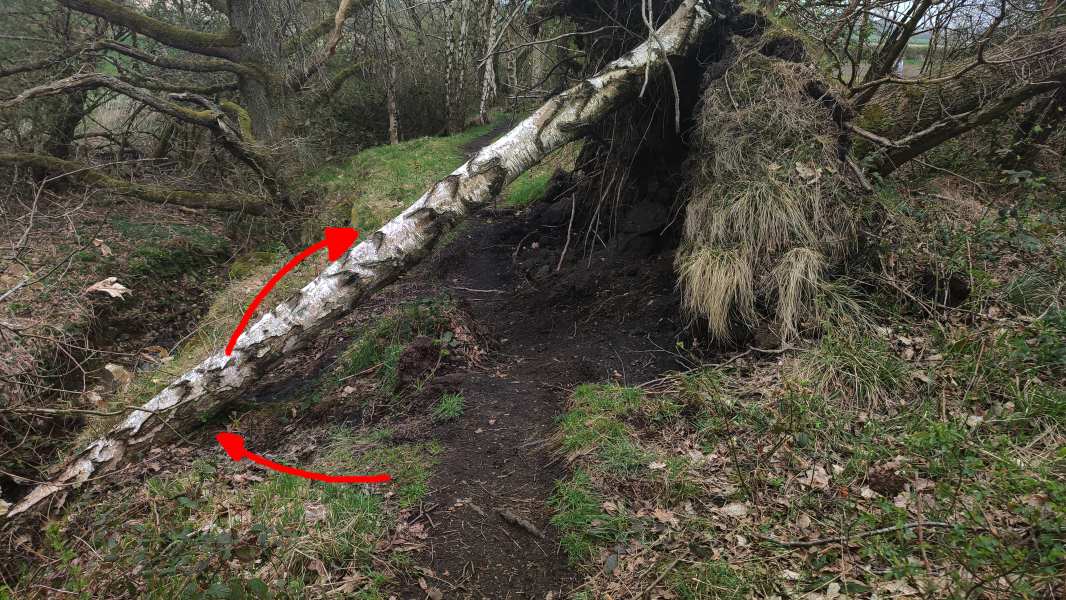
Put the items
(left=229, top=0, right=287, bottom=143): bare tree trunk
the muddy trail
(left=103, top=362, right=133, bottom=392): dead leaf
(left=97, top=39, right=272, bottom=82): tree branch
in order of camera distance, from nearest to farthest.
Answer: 1. the muddy trail
2. (left=103, top=362, right=133, bottom=392): dead leaf
3. (left=97, top=39, right=272, bottom=82): tree branch
4. (left=229, top=0, right=287, bottom=143): bare tree trunk

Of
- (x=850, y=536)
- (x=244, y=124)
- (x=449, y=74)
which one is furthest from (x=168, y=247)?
(x=850, y=536)

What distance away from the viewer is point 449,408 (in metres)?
3.86

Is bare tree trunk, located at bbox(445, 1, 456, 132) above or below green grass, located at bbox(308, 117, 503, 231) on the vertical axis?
above

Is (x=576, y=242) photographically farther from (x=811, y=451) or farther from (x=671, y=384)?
(x=811, y=451)

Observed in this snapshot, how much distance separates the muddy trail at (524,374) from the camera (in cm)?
271

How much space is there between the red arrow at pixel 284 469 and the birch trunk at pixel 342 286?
0.99ft

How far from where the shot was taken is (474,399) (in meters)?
3.97

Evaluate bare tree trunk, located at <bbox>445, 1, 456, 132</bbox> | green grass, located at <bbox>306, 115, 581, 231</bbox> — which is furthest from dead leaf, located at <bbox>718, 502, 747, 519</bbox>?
bare tree trunk, located at <bbox>445, 1, 456, 132</bbox>

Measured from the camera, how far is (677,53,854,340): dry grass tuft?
3715mm

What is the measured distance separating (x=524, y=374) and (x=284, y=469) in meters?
1.78

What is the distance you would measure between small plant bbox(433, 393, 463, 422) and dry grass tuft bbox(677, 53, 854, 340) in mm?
1822

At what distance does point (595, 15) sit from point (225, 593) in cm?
533

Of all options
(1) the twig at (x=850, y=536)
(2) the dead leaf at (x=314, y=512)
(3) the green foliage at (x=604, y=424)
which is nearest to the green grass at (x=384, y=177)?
(3) the green foliage at (x=604, y=424)

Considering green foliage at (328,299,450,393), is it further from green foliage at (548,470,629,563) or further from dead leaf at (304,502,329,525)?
green foliage at (548,470,629,563)
